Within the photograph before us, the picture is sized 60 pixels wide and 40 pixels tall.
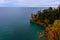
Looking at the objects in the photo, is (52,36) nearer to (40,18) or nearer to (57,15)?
(57,15)

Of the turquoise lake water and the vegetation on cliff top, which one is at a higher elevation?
the vegetation on cliff top

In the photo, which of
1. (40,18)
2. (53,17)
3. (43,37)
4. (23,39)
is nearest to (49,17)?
Answer: (53,17)

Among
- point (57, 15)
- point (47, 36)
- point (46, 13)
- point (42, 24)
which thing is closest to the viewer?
point (47, 36)

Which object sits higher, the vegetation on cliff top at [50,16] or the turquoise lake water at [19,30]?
the vegetation on cliff top at [50,16]

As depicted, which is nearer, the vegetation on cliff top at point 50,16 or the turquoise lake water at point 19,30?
the turquoise lake water at point 19,30

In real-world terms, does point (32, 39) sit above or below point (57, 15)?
below

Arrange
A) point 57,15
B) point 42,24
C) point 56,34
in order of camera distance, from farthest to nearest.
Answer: point 42,24 < point 57,15 < point 56,34

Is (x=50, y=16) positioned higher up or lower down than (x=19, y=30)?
higher up

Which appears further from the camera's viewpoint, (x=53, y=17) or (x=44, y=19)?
(x=44, y=19)

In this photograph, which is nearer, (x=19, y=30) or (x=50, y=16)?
(x=19, y=30)

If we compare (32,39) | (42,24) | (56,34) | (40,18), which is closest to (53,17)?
(42,24)

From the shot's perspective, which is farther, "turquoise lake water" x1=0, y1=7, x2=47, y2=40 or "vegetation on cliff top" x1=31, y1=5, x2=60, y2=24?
"vegetation on cliff top" x1=31, y1=5, x2=60, y2=24
